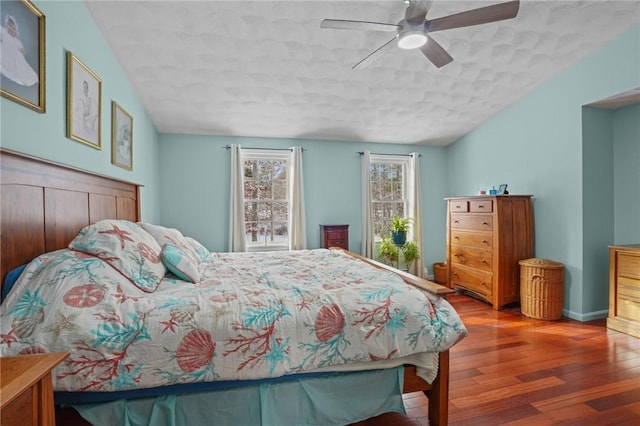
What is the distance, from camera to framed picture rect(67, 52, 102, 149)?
6.44ft

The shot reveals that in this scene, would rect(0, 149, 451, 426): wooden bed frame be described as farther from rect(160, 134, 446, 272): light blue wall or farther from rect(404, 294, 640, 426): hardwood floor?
rect(160, 134, 446, 272): light blue wall

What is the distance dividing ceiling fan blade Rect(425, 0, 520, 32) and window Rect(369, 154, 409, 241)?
307 centimetres

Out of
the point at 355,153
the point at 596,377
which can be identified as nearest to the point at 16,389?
the point at 596,377

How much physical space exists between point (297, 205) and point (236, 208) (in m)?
0.88

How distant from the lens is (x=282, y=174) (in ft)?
15.9

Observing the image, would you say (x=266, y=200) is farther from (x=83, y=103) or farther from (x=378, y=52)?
(x=378, y=52)

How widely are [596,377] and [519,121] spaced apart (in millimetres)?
3040

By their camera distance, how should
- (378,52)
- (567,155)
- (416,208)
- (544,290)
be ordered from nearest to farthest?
(378,52) → (544,290) → (567,155) → (416,208)

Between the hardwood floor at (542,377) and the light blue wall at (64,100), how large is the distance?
255 cm

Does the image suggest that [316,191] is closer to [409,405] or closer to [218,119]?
[218,119]

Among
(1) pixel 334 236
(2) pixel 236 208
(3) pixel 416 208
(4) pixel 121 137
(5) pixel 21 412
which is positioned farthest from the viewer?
(3) pixel 416 208

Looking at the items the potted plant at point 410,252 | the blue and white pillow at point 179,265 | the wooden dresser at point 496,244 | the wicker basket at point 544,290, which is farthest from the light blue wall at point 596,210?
the blue and white pillow at point 179,265

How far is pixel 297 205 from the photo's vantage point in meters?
4.61

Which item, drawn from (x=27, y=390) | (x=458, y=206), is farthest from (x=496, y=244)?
(x=27, y=390)
